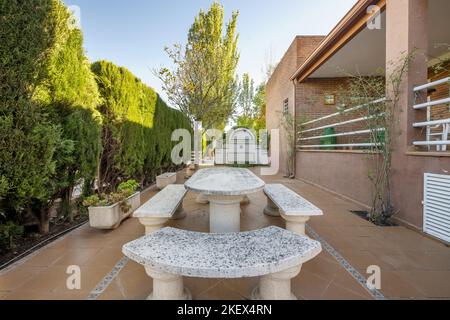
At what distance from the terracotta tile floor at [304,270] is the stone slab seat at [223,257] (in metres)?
0.25

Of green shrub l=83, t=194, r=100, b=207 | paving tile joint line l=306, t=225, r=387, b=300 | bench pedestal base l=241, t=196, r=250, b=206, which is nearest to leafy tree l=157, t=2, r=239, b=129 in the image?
bench pedestal base l=241, t=196, r=250, b=206

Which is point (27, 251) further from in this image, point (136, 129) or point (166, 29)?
point (166, 29)

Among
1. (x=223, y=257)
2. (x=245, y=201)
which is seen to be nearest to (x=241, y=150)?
(x=245, y=201)

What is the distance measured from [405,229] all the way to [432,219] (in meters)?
0.39

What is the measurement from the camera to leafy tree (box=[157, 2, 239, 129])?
7410 millimetres

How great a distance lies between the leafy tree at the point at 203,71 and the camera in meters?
7.41

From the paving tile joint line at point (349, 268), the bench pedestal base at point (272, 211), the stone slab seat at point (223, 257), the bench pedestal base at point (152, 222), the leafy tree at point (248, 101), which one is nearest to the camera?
the stone slab seat at point (223, 257)

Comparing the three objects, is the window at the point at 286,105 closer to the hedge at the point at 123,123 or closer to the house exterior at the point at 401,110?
A: the house exterior at the point at 401,110

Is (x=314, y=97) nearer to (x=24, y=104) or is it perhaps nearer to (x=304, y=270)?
(x=304, y=270)

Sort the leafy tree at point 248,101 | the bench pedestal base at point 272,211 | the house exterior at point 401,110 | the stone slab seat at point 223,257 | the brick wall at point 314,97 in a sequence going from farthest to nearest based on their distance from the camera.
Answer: the leafy tree at point 248,101 → the brick wall at point 314,97 → the bench pedestal base at point 272,211 → the house exterior at point 401,110 → the stone slab seat at point 223,257

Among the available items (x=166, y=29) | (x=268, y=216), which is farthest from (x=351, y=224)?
(x=166, y=29)

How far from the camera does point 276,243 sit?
151 centimetres

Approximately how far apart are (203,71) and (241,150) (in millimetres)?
7467

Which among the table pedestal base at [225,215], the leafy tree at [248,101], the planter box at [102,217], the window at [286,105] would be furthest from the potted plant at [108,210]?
the leafy tree at [248,101]
